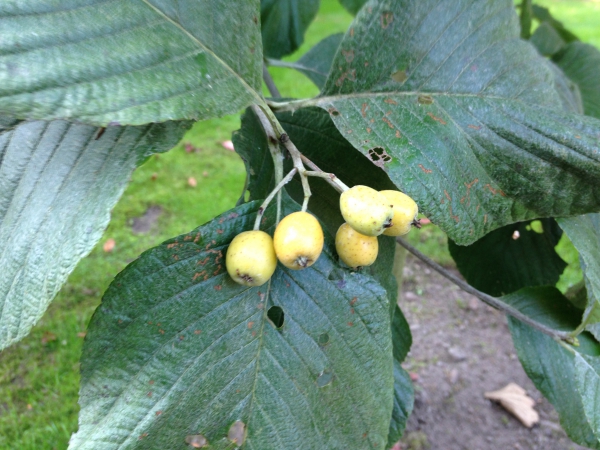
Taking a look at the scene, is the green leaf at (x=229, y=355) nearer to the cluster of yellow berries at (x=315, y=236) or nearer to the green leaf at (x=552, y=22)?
the cluster of yellow berries at (x=315, y=236)

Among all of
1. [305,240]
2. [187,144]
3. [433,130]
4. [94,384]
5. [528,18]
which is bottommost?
[187,144]

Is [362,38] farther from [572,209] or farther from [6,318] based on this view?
[6,318]

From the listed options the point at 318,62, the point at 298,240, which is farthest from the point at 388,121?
the point at 318,62

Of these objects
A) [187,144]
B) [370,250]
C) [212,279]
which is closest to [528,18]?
[370,250]

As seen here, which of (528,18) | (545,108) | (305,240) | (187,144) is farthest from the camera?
(187,144)

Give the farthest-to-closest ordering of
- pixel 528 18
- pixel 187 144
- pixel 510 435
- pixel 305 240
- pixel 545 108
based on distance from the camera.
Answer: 1. pixel 187 144
2. pixel 510 435
3. pixel 528 18
4. pixel 545 108
5. pixel 305 240
